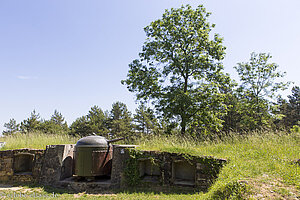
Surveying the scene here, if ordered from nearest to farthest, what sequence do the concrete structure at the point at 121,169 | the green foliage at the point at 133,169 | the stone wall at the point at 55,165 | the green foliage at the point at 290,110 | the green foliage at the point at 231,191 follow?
1. the green foliage at the point at 231,191
2. the concrete structure at the point at 121,169
3. the green foliage at the point at 133,169
4. the stone wall at the point at 55,165
5. the green foliage at the point at 290,110

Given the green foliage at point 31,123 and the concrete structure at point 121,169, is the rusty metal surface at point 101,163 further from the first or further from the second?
the green foliage at point 31,123

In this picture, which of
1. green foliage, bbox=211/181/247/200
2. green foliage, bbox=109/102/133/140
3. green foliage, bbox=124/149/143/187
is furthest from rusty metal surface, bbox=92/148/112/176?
green foliage, bbox=109/102/133/140

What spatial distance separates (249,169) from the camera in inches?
249

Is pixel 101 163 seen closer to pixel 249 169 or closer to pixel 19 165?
pixel 19 165

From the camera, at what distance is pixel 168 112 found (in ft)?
44.9

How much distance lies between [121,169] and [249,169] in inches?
191

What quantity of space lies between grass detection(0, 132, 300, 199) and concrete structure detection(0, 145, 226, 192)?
0.50 m

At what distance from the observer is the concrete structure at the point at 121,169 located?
25.2 feet

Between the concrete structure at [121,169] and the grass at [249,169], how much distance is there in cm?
50

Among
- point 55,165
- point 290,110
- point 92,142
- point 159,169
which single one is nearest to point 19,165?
point 55,165

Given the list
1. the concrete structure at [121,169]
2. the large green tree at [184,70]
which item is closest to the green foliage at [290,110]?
the large green tree at [184,70]

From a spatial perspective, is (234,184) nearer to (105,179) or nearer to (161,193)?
(161,193)

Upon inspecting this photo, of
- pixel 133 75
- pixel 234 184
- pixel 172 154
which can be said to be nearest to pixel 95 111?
pixel 133 75

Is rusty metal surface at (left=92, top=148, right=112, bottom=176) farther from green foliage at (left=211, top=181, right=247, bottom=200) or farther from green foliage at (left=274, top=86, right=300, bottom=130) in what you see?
green foliage at (left=274, top=86, right=300, bottom=130)
